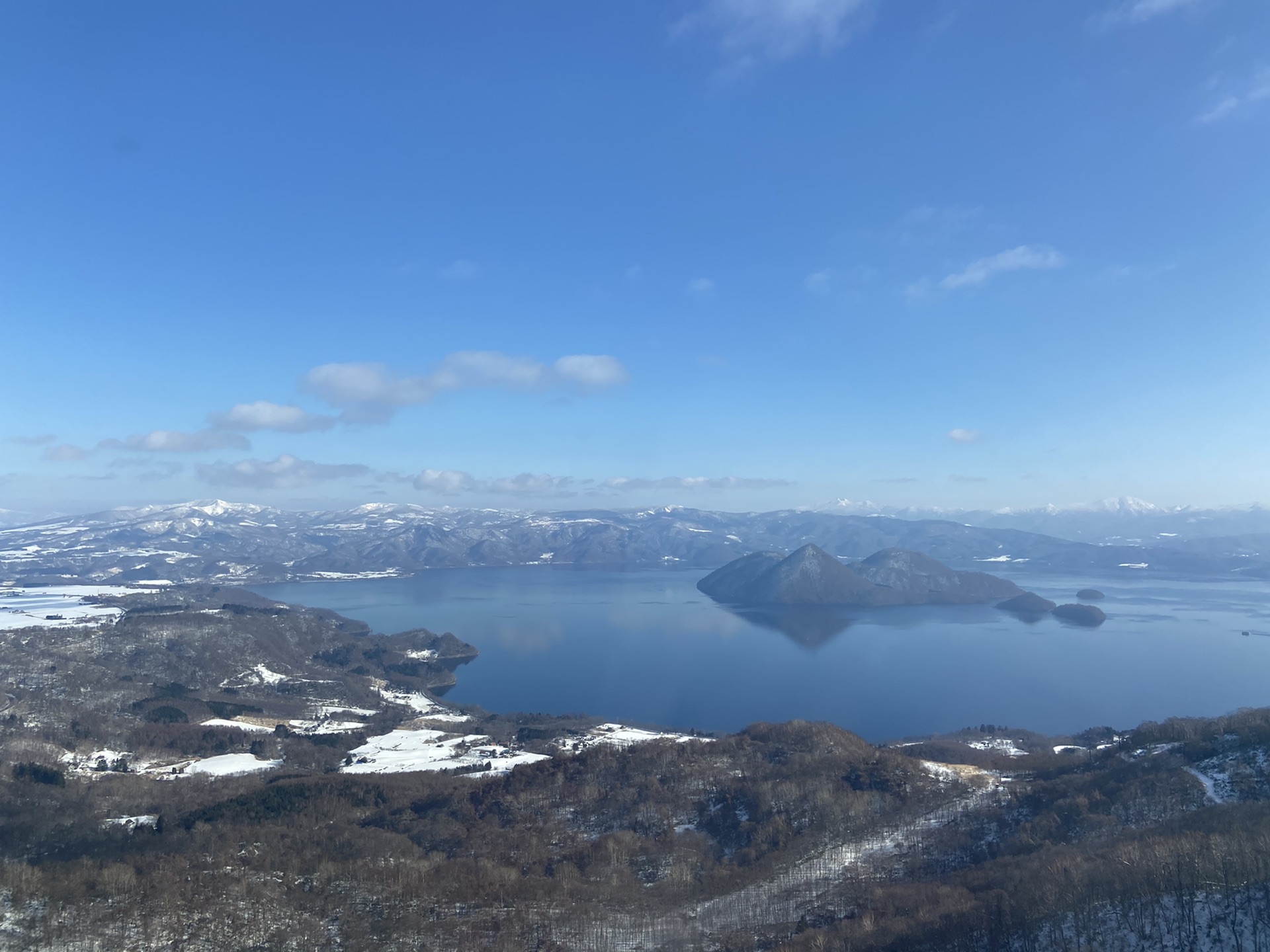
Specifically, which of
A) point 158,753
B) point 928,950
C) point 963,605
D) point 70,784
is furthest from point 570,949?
point 963,605

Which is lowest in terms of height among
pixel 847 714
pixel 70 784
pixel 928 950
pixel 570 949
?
pixel 847 714

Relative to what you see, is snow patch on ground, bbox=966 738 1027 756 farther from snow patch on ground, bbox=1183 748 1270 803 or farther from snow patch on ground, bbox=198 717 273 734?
snow patch on ground, bbox=198 717 273 734

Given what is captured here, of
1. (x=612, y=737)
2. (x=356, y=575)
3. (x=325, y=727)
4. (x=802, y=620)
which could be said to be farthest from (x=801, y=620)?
(x=356, y=575)

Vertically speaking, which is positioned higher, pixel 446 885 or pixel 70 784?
pixel 446 885

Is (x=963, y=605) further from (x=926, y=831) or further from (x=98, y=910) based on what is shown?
(x=98, y=910)

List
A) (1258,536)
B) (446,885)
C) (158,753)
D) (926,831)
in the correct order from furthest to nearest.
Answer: (1258,536) < (158,753) < (926,831) < (446,885)

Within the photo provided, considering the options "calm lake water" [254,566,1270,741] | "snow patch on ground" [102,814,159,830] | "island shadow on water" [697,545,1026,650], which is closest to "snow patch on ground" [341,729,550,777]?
"snow patch on ground" [102,814,159,830]

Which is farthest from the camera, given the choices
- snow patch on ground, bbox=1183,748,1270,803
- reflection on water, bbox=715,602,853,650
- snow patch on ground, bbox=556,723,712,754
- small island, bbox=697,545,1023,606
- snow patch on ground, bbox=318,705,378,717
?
small island, bbox=697,545,1023,606
